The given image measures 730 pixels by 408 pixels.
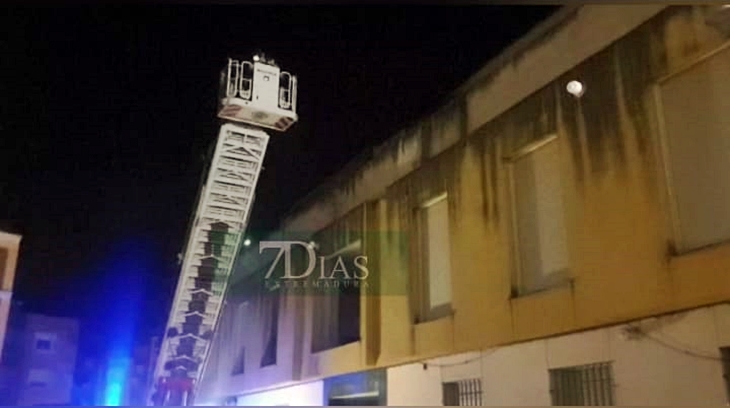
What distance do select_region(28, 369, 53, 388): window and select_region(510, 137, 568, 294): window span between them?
106cm

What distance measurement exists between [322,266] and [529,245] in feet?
1.57

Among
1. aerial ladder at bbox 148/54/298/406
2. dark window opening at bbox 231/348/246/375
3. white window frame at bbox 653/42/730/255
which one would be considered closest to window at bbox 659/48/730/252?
white window frame at bbox 653/42/730/255

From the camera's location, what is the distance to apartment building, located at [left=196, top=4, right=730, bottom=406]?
5.15 ft

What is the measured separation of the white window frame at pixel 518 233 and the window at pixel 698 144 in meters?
0.24

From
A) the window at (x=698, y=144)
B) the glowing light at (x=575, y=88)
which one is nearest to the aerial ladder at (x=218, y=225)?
the glowing light at (x=575, y=88)

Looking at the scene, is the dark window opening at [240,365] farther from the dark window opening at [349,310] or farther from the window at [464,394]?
the window at [464,394]

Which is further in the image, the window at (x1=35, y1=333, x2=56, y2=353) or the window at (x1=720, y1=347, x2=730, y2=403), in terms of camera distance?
the window at (x1=35, y1=333, x2=56, y2=353)

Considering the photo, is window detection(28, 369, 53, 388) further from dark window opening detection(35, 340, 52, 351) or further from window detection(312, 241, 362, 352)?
window detection(312, 241, 362, 352)

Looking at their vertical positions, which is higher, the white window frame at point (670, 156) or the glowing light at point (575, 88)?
the glowing light at point (575, 88)

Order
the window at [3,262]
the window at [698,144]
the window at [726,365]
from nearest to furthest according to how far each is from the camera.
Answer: the window at [726,365] → the window at [698,144] → the window at [3,262]

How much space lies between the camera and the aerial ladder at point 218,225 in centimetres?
172

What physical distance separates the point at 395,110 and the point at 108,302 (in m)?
0.83

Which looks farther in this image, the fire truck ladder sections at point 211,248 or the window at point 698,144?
the fire truck ladder sections at point 211,248

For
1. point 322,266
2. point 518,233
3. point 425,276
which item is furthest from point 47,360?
point 518,233
